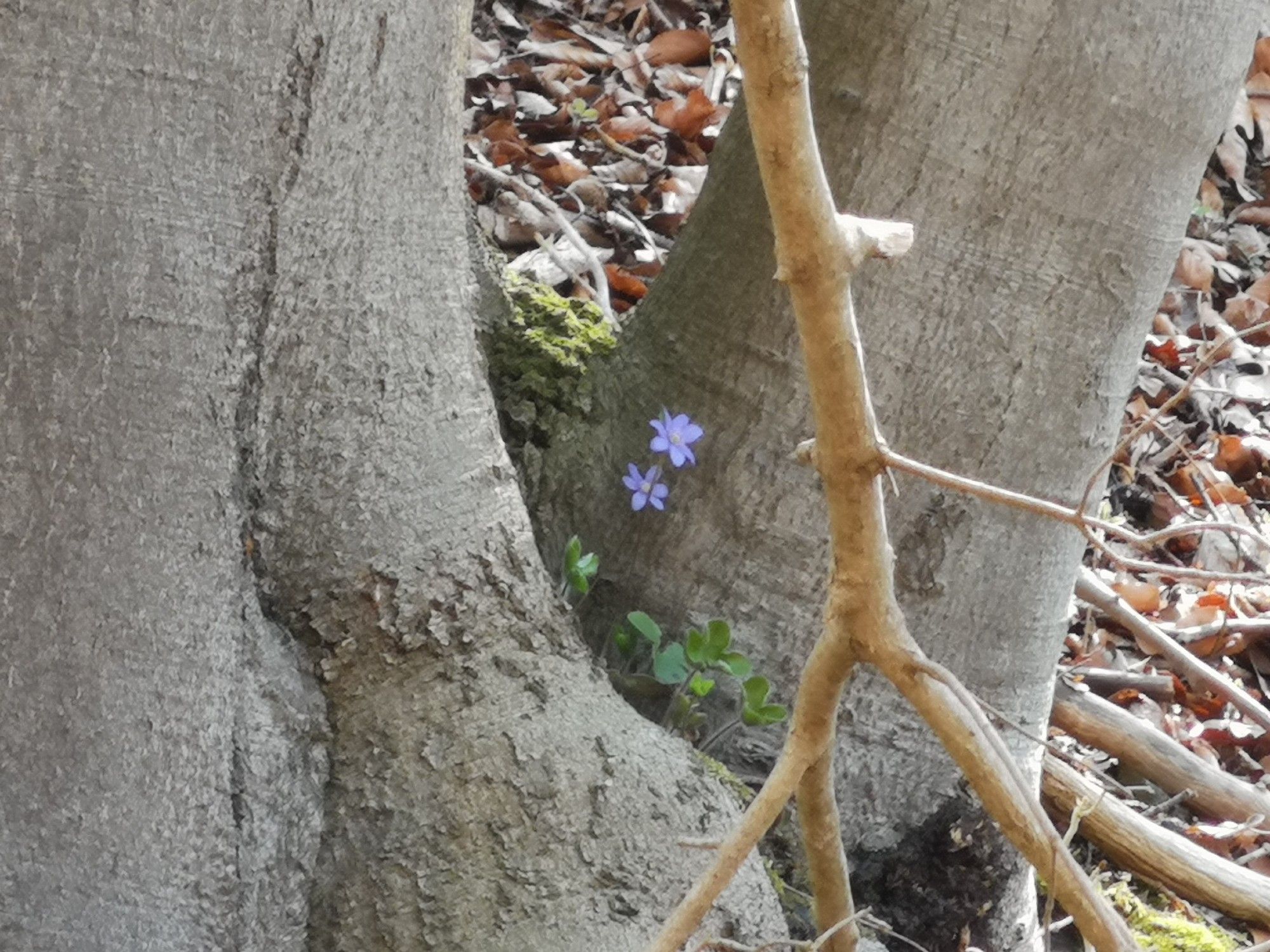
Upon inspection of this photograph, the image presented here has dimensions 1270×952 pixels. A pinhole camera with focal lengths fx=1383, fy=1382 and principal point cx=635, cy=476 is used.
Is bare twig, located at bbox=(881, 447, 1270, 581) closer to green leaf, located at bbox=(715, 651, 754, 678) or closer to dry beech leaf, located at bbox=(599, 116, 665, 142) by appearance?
green leaf, located at bbox=(715, 651, 754, 678)

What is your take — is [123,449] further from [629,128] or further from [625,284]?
[629,128]

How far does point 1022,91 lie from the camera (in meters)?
1.48

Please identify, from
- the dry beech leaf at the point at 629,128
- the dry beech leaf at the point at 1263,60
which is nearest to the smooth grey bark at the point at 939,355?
the dry beech leaf at the point at 629,128

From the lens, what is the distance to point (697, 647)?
1548 millimetres

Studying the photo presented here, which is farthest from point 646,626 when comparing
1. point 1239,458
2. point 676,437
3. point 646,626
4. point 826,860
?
point 1239,458

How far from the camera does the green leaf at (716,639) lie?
5.06 feet

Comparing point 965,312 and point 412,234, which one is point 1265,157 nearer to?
point 965,312

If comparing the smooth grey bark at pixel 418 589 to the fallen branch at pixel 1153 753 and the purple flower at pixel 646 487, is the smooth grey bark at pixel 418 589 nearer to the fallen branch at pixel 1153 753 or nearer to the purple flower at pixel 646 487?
the purple flower at pixel 646 487

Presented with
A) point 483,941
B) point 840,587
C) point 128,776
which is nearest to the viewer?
point 840,587

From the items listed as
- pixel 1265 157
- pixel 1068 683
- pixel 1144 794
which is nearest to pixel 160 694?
pixel 1068 683

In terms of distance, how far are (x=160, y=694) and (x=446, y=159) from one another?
56 centimetres

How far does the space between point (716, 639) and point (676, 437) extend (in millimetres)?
237

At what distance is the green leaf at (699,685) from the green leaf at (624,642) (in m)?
0.10

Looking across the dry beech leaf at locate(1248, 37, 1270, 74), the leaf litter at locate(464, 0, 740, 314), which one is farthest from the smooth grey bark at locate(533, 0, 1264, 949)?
the dry beech leaf at locate(1248, 37, 1270, 74)
